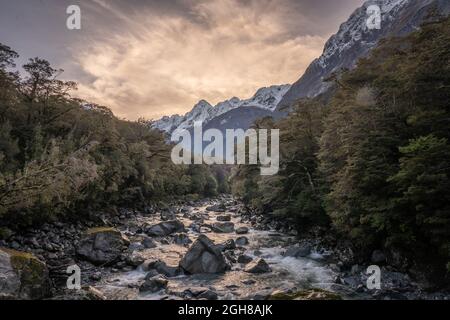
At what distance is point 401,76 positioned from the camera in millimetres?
13938

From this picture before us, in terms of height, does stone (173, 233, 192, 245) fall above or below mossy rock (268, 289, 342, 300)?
below

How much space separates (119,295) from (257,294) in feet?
16.5

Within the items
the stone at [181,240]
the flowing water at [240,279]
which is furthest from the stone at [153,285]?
the stone at [181,240]

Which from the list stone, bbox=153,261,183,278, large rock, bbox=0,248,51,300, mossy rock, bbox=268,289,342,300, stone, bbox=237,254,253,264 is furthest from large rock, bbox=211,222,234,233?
mossy rock, bbox=268,289,342,300

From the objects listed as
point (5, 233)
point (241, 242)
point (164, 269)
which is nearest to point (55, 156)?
point (5, 233)

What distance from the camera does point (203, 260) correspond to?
14812 mm

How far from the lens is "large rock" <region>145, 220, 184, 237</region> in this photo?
23.2m

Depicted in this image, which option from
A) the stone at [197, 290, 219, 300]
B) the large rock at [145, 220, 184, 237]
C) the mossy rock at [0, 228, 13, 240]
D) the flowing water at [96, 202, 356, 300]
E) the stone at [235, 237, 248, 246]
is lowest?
the flowing water at [96, 202, 356, 300]

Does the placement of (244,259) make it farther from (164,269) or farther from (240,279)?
(164,269)

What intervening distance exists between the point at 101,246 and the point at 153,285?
4856 mm

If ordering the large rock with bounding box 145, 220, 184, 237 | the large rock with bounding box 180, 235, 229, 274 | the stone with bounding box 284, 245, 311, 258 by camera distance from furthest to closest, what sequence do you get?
1. the large rock with bounding box 145, 220, 184, 237
2. the stone with bounding box 284, 245, 311, 258
3. the large rock with bounding box 180, 235, 229, 274

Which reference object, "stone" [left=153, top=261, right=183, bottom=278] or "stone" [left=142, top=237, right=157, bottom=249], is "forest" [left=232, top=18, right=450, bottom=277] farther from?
"stone" [left=142, top=237, right=157, bottom=249]

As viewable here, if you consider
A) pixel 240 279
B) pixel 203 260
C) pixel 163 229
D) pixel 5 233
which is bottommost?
pixel 240 279

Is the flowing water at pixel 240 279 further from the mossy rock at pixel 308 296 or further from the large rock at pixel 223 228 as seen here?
the large rock at pixel 223 228
